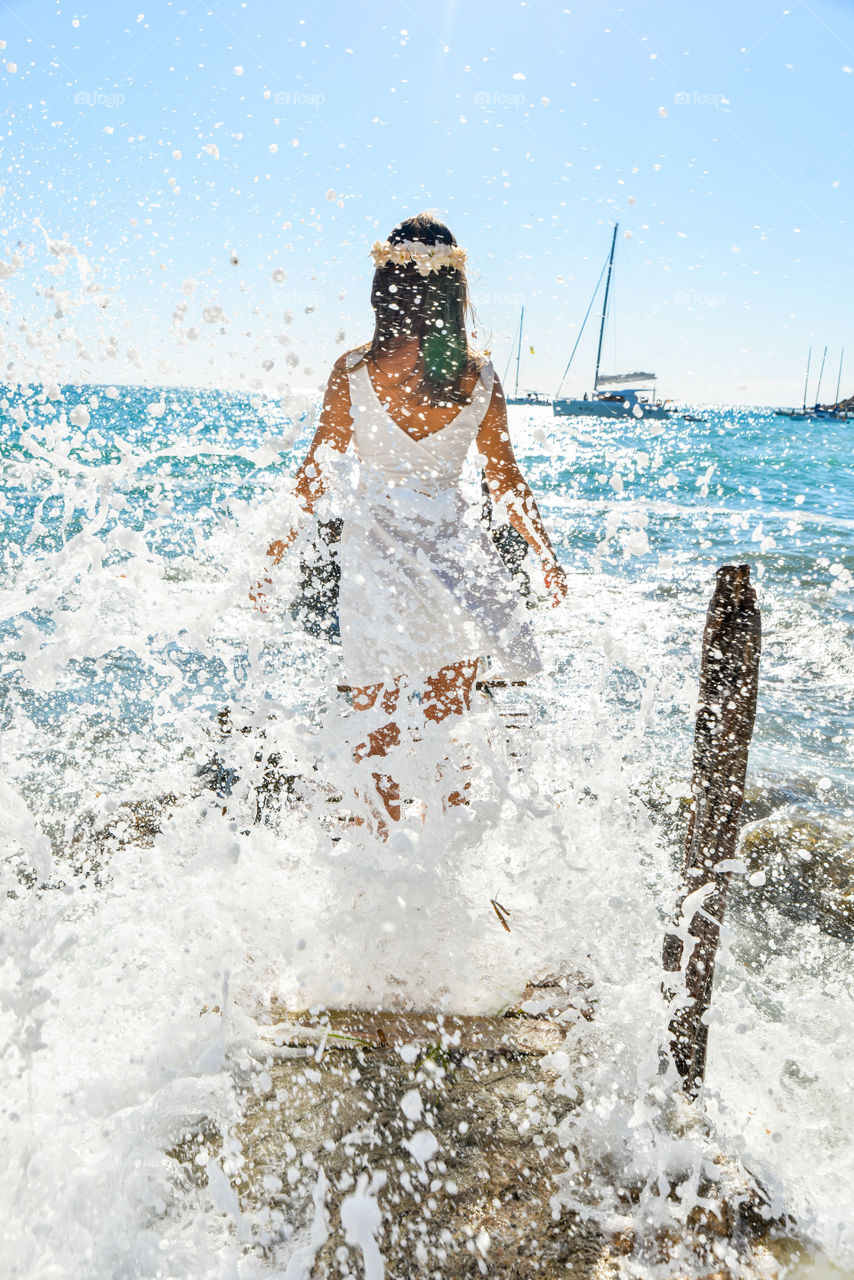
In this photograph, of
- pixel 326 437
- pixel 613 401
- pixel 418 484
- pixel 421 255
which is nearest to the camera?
pixel 421 255

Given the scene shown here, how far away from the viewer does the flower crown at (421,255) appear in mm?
2570

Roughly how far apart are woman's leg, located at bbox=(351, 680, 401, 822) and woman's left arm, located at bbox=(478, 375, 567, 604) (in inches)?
29.1

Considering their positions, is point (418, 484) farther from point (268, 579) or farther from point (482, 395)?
point (268, 579)

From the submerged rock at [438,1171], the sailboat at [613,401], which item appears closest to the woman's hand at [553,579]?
the submerged rock at [438,1171]

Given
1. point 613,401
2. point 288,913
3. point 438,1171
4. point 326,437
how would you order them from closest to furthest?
1. point 438,1171
2. point 326,437
3. point 288,913
4. point 613,401

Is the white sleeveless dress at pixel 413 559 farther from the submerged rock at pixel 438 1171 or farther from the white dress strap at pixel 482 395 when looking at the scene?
the submerged rock at pixel 438 1171

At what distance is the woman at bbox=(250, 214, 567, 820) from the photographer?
2.66m

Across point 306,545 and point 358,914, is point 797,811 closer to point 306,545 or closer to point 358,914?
point 358,914

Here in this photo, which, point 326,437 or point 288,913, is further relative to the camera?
point 288,913

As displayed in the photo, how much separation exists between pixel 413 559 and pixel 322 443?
57 centimetres

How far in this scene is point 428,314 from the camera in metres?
2.66

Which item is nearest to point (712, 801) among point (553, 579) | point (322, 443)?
point (553, 579)

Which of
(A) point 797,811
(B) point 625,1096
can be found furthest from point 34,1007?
(A) point 797,811

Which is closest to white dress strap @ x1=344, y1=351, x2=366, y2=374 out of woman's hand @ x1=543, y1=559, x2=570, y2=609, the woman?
the woman
